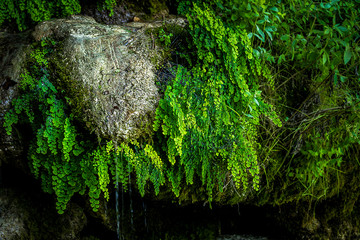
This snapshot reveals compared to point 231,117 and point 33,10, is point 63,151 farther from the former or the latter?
point 33,10

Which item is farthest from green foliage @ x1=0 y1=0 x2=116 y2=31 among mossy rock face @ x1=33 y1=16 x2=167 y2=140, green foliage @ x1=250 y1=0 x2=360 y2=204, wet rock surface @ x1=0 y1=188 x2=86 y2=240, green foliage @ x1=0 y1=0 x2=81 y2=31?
green foliage @ x1=250 y1=0 x2=360 y2=204

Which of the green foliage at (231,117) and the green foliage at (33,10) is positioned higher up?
the green foliage at (33,10)

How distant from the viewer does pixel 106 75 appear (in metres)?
2.63

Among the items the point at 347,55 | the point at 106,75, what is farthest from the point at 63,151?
the point at 347,55

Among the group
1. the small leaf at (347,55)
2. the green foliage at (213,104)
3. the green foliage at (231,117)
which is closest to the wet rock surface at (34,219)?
the green foliage at (231,117)

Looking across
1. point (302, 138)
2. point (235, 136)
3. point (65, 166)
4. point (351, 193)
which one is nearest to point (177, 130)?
point (235, 136)

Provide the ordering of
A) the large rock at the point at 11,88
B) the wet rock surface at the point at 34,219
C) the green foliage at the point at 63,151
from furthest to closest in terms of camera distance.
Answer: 1. the wet rock surface at the point at 34,219
2. the large rock at the point at 11,88
3. the green foliage at the point at 63,151

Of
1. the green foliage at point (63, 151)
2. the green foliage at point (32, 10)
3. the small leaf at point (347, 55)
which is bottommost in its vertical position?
the green foliage at point (63, 151)

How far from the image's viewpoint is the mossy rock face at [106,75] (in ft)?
8.32

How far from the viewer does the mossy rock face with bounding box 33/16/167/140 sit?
2535 mm

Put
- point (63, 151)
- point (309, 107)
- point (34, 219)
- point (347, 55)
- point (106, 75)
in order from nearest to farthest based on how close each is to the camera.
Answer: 1. point (63, 151)
2. point (106, 75)
3. point (347, 55)
4. point (34, 219)
5. point (309, 107)

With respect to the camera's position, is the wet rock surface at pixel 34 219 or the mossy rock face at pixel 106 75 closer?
the mossy rock face at pixel 106 75

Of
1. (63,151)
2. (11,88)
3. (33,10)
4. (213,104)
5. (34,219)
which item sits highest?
(33,10)

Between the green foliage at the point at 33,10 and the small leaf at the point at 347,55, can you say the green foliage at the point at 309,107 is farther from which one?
the green foliage at the point at 33,10
